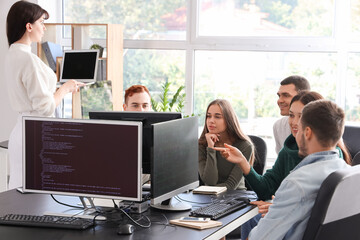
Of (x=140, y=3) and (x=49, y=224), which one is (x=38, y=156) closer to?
(x=49, y=224)

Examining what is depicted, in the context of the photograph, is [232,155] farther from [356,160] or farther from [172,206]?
[356,160]

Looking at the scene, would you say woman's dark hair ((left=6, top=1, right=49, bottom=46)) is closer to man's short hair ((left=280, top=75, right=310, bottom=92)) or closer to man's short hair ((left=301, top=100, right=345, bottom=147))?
man's short hair ((left=280, top=75, right=310, bottom=92))

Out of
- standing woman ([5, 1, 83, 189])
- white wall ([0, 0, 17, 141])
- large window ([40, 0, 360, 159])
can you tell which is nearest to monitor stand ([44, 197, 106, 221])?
standing woman ([5, 1, 83, 189])

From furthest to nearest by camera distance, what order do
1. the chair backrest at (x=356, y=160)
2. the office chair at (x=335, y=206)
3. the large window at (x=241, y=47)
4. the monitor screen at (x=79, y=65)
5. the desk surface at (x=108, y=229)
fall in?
1. the large window at (x=241, y=47)
2. the monitor screen at (x=79, y=65)
3. the chair backrest at (x=356, y=160)
4. the desk surface at (x=108, y=229)
5. the office chair at (x=335, y=206)

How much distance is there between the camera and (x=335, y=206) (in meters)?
1.88

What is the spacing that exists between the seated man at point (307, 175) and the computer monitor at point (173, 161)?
47 cm

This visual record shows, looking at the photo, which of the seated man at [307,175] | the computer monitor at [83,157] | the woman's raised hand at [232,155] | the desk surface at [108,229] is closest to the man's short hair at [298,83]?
the woman's raised hand at [232,155]

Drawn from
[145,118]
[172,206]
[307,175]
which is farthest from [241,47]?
[307,175]

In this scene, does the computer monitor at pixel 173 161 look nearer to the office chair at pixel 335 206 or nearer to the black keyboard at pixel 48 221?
the black keyboard at pixel 48 221

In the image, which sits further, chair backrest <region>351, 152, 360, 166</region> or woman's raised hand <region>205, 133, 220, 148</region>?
woman's raised hand <region>205, 133, 220, 148</region>

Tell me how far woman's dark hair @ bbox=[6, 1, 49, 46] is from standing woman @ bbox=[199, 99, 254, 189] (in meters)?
1.30

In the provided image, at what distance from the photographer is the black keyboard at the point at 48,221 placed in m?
2.19

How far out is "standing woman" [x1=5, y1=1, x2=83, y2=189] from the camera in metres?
3.38

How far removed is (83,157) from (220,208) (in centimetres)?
67
